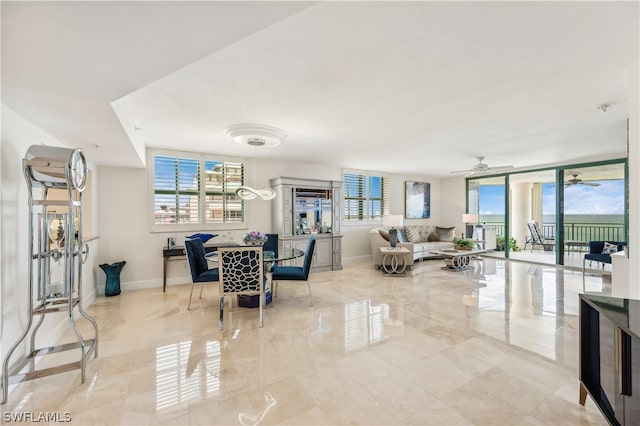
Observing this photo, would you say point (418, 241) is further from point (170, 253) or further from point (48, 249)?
point (48, 249)

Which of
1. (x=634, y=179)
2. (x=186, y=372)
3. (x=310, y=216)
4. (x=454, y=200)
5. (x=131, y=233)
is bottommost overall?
(x=186, y=372)

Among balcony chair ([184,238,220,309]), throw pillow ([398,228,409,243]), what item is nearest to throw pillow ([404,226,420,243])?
throw pillow ([398,228,409,243])

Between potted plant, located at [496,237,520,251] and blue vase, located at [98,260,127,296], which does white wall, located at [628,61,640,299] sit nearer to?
blue vase, located at [98,260,127,296]

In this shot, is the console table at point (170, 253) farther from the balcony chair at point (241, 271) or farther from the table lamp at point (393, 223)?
the table lamp at point (393, 223)

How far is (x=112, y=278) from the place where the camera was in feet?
13.9

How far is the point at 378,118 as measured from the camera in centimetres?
329

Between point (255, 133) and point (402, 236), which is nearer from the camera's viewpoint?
point (255, 133)

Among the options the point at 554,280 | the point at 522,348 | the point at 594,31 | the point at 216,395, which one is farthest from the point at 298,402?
the point at 554,280

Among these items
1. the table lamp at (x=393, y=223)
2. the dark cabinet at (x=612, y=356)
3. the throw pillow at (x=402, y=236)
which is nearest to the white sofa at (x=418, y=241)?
the throw pillow at (x=402, y=236)

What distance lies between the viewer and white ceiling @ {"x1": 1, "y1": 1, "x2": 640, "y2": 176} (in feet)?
4.05

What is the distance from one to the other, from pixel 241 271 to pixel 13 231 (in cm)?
187

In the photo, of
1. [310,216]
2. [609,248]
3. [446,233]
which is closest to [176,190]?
[310,216]

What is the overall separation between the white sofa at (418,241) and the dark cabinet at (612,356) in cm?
409

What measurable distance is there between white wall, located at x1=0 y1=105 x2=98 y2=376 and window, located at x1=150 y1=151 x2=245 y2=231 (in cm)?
235
